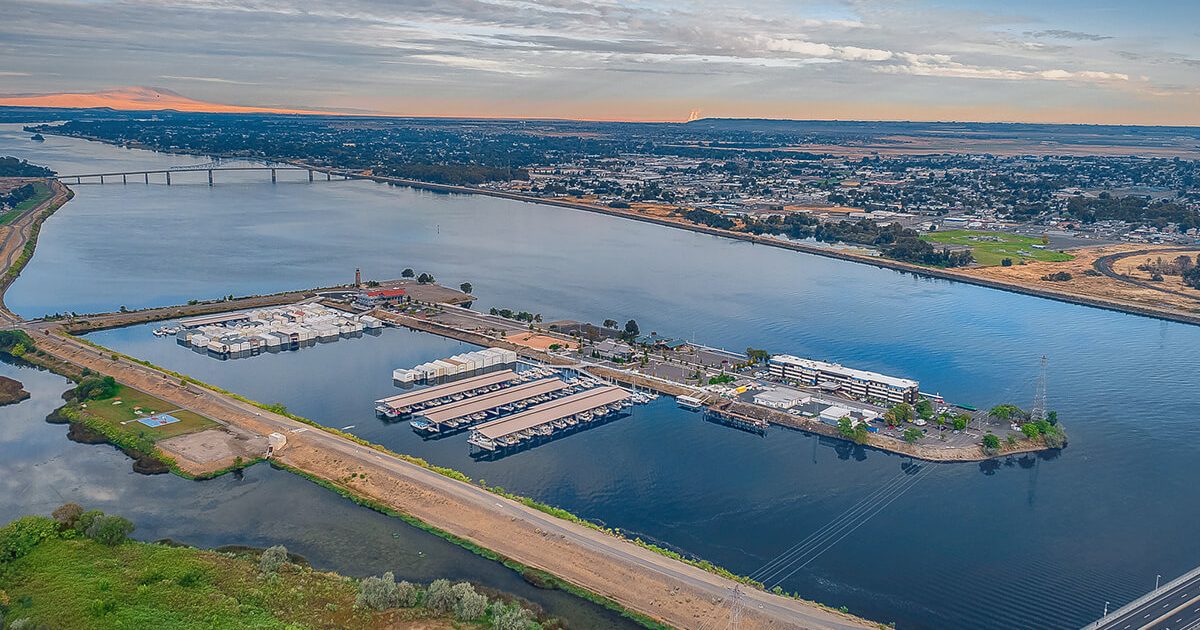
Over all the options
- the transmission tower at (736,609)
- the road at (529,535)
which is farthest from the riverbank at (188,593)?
the transmission tower at (736,609)

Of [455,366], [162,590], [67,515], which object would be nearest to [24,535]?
[67,515]

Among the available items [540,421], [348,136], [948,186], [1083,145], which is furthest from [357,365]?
[1083,145]

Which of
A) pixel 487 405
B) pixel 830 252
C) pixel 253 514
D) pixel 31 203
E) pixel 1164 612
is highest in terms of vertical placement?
pixel 31 203

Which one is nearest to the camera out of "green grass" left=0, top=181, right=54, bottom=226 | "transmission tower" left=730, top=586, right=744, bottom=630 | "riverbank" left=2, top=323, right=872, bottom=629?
"transmission tower" left=730, top=586, right=744, bottom=630

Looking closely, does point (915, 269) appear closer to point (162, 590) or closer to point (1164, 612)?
point (1164, 612)

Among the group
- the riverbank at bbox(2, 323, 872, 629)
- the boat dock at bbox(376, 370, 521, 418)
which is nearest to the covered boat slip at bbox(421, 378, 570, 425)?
the boat dock at bbox(376, 370, 521, 418)

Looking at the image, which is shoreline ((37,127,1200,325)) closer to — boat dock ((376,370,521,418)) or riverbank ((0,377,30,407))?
boat dock ((376,370,521,418))

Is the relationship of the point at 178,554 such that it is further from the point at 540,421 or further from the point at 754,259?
the point at 754,259
